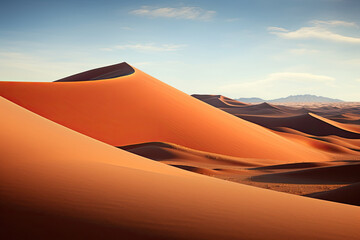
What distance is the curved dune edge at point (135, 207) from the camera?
3.28 metres

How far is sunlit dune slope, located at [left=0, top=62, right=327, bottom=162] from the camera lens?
65.1ft

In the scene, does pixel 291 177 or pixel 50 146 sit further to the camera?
pixel 291 177

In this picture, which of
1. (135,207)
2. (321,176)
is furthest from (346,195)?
(135,207)

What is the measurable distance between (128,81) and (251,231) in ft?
80.1

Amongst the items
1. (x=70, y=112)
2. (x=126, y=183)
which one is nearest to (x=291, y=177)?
(x=126, y=183)

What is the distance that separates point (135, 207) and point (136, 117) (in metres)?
18.0

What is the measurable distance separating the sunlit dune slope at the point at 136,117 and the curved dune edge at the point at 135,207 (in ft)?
44.5

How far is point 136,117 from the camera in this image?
21656 millimetres

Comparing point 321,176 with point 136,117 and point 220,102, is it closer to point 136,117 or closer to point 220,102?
point 136,117

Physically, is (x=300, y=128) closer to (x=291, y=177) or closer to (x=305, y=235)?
(x=291, y=177)

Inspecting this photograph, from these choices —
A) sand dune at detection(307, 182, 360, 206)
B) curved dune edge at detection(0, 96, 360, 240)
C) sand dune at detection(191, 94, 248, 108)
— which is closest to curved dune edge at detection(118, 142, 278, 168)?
sand dune at detection(307, 182, 360, 206)

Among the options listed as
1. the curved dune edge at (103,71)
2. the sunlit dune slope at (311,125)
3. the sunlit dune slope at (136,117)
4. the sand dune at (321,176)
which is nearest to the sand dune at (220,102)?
the sunlit dune slope at (311,125)

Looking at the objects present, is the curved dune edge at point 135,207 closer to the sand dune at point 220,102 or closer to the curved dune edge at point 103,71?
the curved dune edge at point 103,71

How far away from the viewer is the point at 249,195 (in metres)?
5.12
